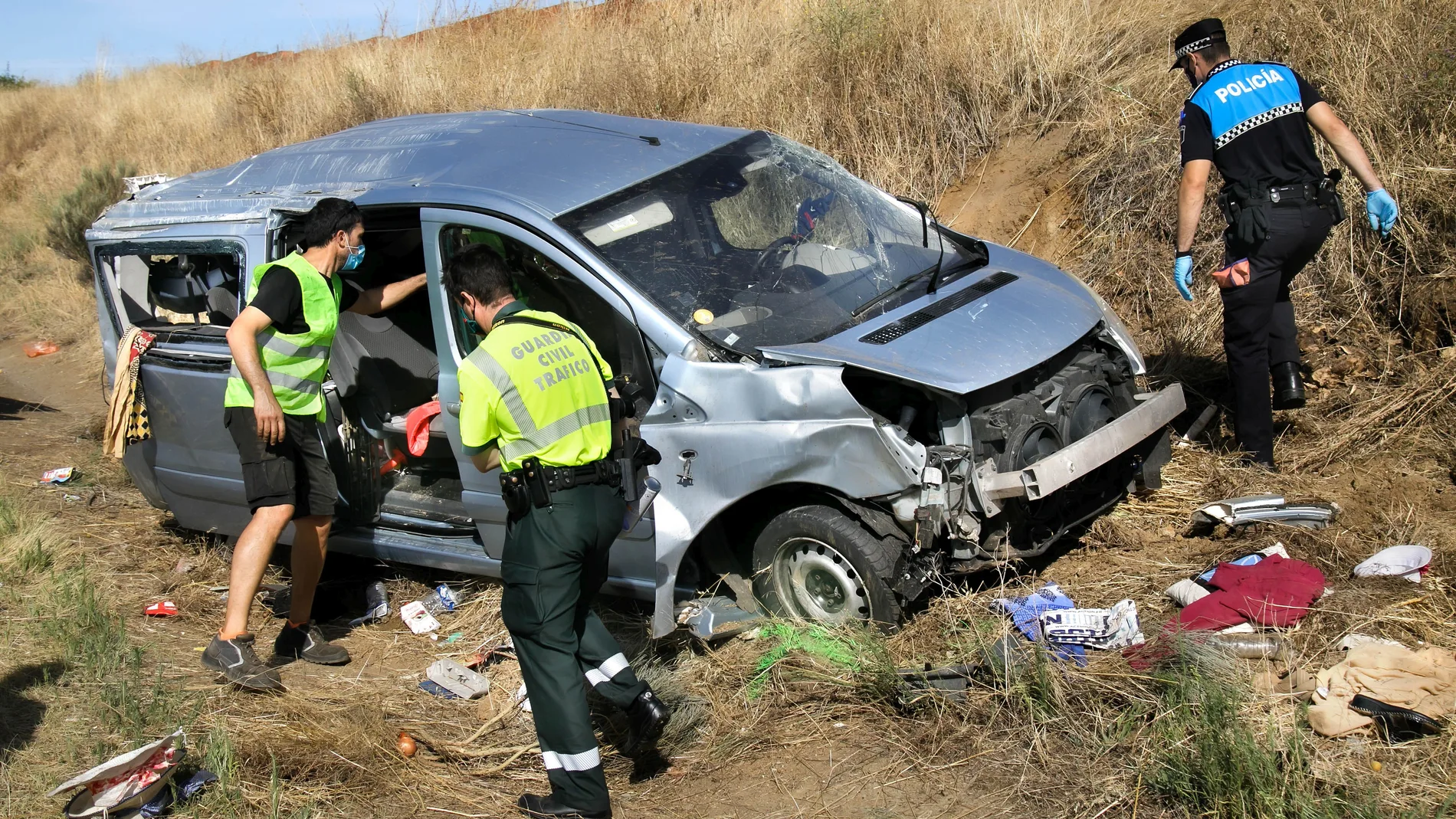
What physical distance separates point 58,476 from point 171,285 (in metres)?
2.70

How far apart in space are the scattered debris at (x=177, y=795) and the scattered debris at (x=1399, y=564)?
4.02m

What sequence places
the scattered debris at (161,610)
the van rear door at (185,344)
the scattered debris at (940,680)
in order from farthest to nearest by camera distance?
the scattered debris at (161,610), the van rear door at (185,344), the scattered debris at (940,680)

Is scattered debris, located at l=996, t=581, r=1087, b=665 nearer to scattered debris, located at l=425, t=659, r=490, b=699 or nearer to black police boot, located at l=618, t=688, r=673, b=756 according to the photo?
black police boot, located at l=618, t=688, r=673, b=756

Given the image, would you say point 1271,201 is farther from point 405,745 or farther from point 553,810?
point 405,745

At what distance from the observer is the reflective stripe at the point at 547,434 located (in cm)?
341

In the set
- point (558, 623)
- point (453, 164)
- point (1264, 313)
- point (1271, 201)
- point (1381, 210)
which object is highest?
point (453, 164)

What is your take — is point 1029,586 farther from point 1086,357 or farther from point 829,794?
point 829,794

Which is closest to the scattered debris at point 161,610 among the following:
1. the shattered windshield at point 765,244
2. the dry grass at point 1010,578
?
the dry grass at point 1010,578

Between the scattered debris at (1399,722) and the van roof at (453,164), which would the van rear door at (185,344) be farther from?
the scattered debris at (1399,722)

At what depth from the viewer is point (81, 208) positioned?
14.9 metres

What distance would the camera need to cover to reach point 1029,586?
438 cm

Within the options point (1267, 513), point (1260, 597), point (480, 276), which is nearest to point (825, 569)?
point (1260, 597)

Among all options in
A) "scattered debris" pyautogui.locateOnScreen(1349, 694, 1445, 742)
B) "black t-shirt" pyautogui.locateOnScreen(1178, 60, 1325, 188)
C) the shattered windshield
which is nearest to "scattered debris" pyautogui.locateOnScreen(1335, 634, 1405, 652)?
"scattered debris" pyautogui.locateOnScreen(1349, 694, 1445, 742)

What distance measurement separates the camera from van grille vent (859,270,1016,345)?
4.07 m
